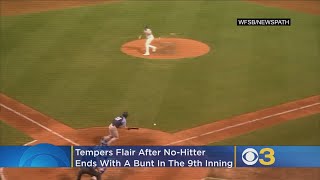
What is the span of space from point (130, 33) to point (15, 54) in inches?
156

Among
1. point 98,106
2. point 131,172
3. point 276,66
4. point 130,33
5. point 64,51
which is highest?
point 130,33

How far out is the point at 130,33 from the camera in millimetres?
15672

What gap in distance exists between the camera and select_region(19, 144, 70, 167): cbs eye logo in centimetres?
823

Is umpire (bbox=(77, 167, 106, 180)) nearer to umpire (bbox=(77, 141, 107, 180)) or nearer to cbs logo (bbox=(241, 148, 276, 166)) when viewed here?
umpire (bbox=(77, 141, 107, 180))

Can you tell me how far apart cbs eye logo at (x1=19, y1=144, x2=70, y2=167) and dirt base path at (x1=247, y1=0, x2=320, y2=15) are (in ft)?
29.8

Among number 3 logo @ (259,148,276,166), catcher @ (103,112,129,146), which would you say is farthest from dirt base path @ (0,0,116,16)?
number 3 logo @ (259,148,276,166)

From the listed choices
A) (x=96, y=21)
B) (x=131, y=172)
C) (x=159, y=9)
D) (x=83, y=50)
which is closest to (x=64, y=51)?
(x=83, y=50)

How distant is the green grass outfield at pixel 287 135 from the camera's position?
959 centimetres

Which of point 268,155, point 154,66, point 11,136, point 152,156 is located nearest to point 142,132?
point 152,156

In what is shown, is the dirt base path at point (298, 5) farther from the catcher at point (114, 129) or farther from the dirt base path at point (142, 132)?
the catcher at point (114, 129)

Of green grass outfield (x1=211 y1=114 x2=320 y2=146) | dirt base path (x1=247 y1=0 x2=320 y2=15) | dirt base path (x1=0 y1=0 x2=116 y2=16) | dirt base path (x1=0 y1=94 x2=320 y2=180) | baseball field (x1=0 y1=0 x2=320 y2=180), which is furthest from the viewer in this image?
dirt base path (x1=0 y1=0 x2=116 y2=16)

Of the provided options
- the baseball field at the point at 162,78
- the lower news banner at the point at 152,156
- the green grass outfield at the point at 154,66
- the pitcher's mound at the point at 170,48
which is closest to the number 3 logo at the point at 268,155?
the baseball field at the point at 162,78

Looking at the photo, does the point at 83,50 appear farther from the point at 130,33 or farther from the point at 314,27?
the point at 314,27

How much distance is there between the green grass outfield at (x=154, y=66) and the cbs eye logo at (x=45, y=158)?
79.3 inches
